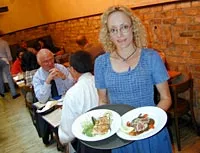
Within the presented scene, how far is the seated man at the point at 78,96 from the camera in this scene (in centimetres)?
205

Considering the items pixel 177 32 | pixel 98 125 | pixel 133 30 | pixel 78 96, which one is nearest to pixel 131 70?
pixel 133 30

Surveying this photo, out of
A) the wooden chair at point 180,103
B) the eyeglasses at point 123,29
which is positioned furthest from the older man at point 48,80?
the eyeglasses at point 123,29

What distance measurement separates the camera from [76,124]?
1.52 m

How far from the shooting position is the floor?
9.99 ft

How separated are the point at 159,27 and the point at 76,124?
2.37 metres

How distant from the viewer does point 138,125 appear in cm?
138

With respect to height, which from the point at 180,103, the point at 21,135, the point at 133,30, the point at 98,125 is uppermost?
the point at 133,30

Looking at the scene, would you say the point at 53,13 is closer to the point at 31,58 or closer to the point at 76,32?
the point at 76,32

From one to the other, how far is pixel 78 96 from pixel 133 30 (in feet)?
2.47

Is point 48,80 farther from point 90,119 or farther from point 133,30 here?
point 133,30

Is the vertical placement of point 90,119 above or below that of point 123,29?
below

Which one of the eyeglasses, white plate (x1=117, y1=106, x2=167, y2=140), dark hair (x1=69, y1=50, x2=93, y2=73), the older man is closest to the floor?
the older man

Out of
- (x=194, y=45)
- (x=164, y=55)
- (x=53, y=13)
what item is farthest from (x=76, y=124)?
(x=53, y=13)

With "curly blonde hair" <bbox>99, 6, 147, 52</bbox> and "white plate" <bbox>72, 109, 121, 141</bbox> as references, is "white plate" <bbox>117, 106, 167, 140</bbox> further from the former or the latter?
"curly blonde hair" <bbox>99, 6, 147, 52</bbox>
